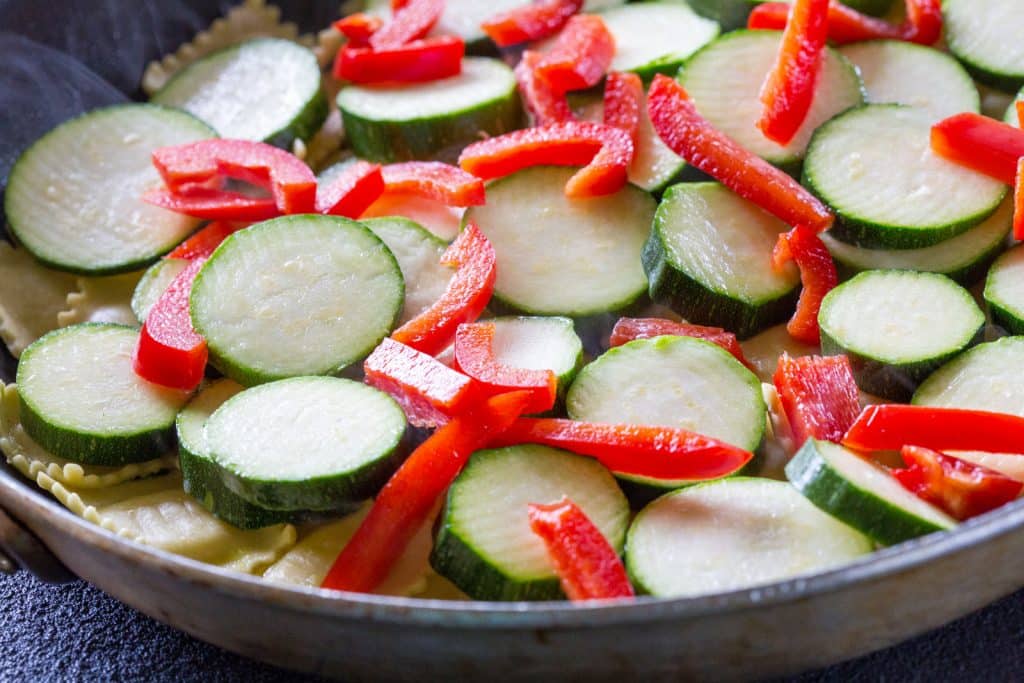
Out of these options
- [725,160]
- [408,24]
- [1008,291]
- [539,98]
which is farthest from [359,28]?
[1008,291]

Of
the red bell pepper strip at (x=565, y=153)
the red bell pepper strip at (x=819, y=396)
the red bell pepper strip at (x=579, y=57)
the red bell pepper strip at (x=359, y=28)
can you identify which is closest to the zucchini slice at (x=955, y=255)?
the red bell pepper strip at (x=819, y=396)

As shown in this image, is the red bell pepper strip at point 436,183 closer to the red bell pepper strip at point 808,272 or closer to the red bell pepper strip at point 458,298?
the red bell pepper strip at point 458,298

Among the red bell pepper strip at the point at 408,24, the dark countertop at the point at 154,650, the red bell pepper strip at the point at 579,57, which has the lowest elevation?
the dark countertop at the point at 154,650

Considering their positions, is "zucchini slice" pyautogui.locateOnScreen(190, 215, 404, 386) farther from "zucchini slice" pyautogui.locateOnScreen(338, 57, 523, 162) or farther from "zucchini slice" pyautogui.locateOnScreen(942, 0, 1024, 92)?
"zucchini slice" pyautogui.locateOnScreen(942, 0, 1024, 92)

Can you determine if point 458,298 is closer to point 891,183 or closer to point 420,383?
point 420,383

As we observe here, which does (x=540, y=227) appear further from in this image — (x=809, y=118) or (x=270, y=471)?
(x=270, y=471)

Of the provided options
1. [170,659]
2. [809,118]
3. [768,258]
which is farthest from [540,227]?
[170,659]

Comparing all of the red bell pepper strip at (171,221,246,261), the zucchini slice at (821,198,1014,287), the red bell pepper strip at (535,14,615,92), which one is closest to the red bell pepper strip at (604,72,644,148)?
the red bell pepper strip at (535,14,615,92)
